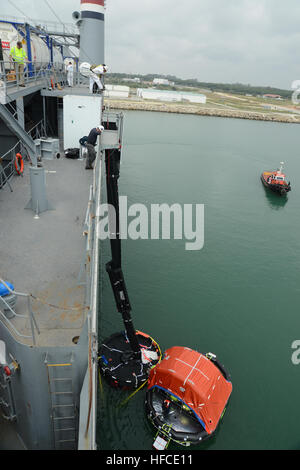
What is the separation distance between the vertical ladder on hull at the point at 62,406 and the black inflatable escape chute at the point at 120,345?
115 inches

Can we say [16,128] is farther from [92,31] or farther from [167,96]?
[167,96]

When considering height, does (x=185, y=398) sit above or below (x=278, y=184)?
below

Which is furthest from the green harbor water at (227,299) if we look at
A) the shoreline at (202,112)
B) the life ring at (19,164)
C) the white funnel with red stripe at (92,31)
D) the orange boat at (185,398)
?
the shoreline at (202,112)

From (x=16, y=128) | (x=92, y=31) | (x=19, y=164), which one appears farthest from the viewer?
(x=92, y=31)

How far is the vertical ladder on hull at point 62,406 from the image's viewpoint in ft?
19.1

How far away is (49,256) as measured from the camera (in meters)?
8.26

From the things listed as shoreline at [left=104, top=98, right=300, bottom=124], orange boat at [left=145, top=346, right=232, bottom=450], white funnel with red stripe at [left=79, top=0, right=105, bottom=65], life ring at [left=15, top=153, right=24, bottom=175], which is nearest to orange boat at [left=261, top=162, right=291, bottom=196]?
white funnel with red stripe at [left=79, top=0, right=105, bottom=65]

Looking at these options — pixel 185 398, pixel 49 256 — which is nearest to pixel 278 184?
pixel 185 398

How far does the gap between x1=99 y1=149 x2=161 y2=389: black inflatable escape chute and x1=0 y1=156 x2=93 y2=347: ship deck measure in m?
1.01

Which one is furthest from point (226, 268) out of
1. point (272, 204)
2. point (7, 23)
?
point (7, 23)

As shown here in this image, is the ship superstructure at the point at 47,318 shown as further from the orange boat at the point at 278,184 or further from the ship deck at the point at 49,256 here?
the orange boat at the point at 278,184

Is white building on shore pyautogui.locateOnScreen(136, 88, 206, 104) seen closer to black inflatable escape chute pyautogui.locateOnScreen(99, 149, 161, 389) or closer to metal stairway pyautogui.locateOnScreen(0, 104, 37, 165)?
metal stairway pyautogui.locateOnScreen(0, 104, 37, 165)

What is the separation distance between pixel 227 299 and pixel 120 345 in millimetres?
6380

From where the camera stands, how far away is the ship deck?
6.22 metres
